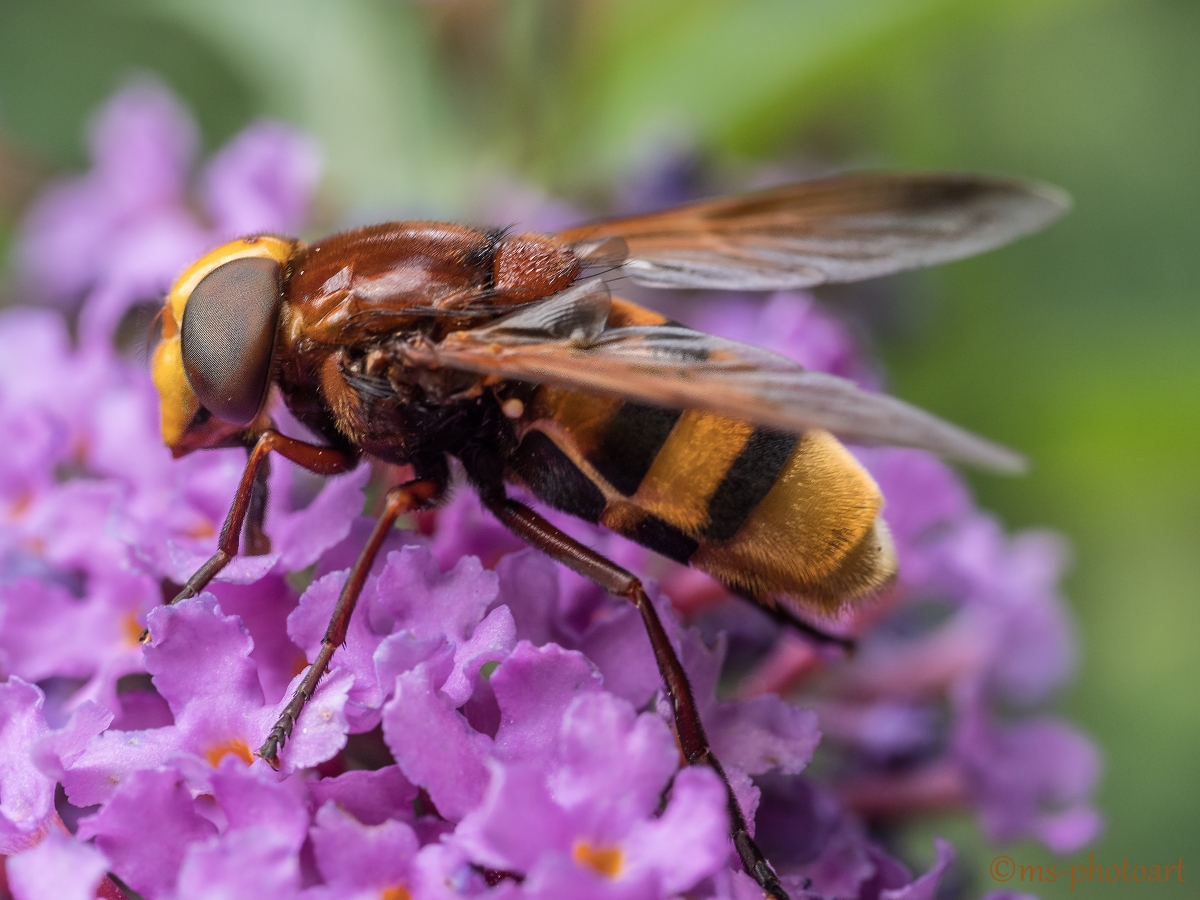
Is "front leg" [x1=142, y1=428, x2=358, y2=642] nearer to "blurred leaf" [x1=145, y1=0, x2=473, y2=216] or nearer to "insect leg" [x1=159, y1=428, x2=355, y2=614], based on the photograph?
"insect leg" [x1=159, y1=428, x2=355, y2=614]

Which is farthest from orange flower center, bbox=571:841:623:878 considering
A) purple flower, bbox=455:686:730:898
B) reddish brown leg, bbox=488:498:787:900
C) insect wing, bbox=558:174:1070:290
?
insect wing, bbox=558:174:1070:290

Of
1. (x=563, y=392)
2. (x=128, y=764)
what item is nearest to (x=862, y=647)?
(x=563, y=392)

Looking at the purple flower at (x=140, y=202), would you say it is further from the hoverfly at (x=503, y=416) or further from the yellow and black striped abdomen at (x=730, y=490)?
the yellow and black striped abdomen at (x=730, y=490)

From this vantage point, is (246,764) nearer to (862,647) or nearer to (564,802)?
(564,802)

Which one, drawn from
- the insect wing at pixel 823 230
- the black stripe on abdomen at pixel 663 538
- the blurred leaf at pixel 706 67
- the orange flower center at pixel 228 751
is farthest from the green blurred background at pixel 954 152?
the orange flower center at pixel 228 751

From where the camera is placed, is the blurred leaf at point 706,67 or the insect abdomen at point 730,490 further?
the blurred leaf at point 706,67

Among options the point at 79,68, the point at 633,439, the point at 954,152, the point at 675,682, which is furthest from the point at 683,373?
the point at 79,68

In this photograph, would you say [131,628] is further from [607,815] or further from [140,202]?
[140,202]
